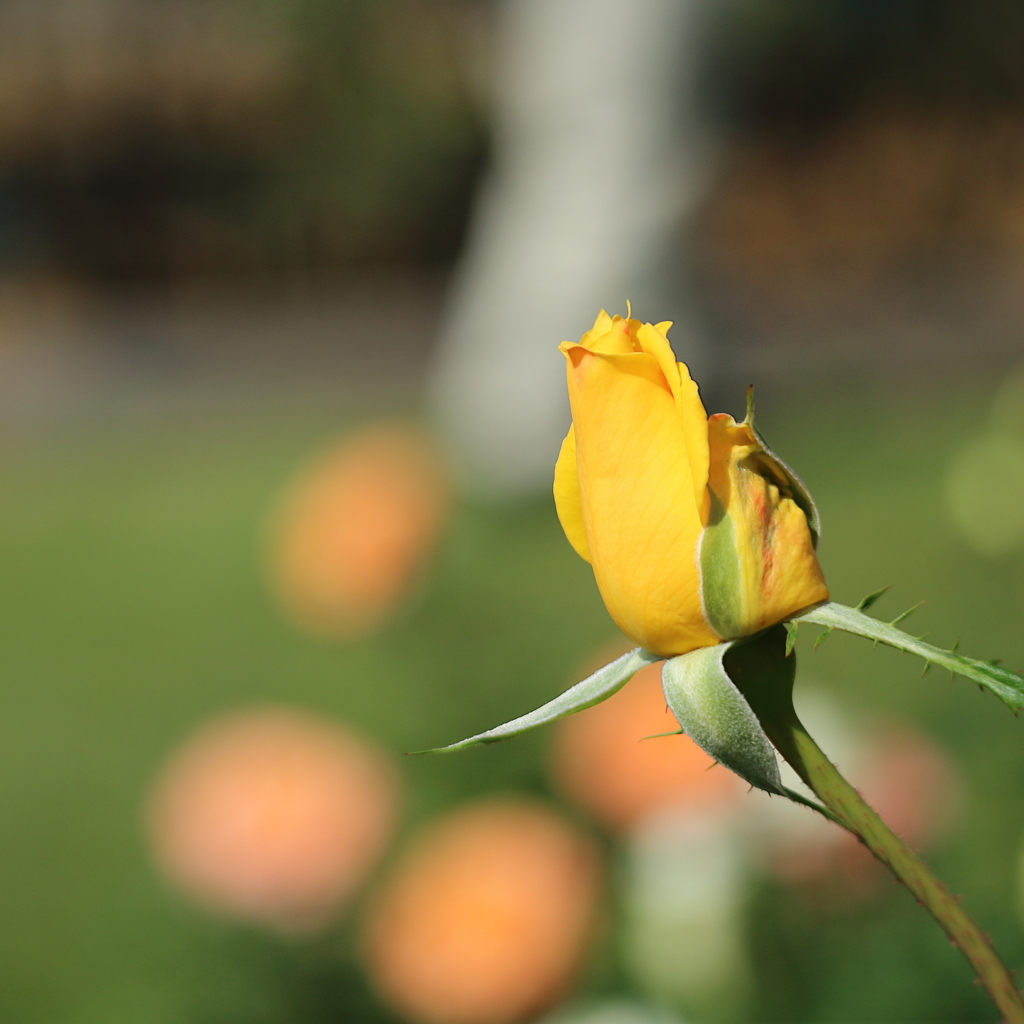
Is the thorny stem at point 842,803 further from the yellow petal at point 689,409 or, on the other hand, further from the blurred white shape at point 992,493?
the blurred white shape at point 992,493

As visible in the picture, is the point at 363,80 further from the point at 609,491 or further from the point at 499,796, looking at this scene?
the point at 609,491

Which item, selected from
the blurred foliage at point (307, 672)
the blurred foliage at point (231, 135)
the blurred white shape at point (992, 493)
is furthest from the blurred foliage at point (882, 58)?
the blurred white shape at point (992, 493)

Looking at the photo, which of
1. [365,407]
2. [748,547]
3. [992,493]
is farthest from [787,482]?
[365,407]

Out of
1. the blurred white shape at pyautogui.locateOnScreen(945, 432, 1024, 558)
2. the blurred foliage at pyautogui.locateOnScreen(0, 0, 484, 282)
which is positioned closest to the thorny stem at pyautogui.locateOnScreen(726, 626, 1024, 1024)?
the blurred white shape at pyautogui.locateOnScreen(945, 432, 1024, 558)

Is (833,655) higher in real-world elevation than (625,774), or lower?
lower

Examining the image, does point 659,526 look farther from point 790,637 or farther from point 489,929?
point 489,929

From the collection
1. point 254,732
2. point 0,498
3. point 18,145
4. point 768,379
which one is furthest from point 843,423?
point 18,145

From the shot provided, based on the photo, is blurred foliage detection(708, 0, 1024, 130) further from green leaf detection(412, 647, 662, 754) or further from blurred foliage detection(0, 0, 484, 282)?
green leaf detection(412, 647, 662, 754)
